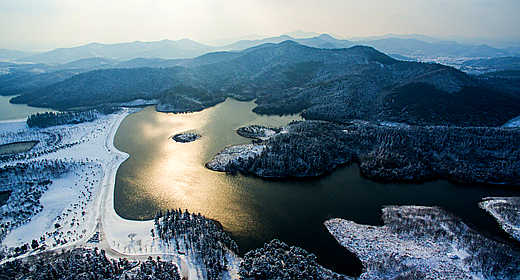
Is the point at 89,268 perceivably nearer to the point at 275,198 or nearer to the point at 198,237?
the point at 198,237

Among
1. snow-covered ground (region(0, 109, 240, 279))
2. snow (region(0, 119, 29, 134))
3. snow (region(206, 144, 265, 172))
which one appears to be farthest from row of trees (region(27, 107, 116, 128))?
snow (region(206, 144, 265, 172))

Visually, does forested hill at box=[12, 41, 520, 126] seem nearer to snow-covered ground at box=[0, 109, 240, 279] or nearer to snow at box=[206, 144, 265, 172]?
snow at box=[206, 144, 265, 172]

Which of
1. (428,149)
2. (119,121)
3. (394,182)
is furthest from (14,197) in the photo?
(428,149)

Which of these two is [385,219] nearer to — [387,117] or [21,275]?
[21,275]

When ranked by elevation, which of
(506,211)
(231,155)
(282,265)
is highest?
(231,155)

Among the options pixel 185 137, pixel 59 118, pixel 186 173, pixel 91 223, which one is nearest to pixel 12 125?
pixel 59 118
